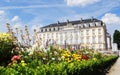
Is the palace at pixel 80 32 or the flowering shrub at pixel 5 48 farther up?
the palace at pixel 80 32

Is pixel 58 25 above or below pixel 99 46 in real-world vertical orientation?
above

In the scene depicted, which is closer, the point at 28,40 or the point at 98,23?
the point at 28,40

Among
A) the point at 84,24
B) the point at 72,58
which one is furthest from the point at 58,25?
the point at 72,58

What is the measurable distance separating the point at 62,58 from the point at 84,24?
9085cm

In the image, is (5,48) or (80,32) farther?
(80,32)

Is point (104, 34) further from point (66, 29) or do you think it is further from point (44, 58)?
point (44, 58)

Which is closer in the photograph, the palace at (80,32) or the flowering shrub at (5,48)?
the flowering shrub at (5,48)

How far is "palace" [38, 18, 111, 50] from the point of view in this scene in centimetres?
9619

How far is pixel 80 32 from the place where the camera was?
10169cm

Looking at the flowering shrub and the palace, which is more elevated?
the palace

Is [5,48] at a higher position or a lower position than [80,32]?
lower

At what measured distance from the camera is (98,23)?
97562 mm

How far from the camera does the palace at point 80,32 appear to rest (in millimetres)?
96188

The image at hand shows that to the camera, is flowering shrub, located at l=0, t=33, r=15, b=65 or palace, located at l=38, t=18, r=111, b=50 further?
palace, located at l=38, t=18, r=111, b=50
